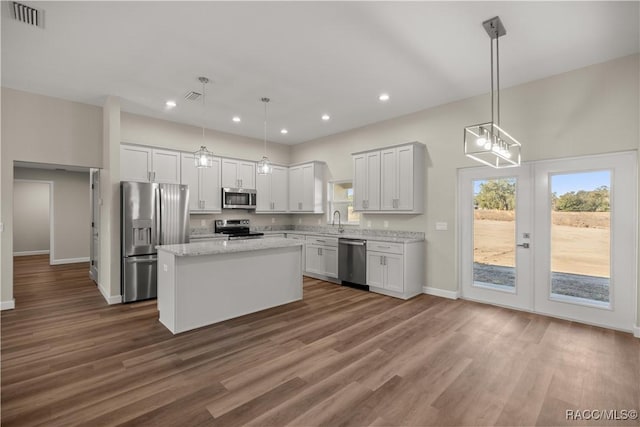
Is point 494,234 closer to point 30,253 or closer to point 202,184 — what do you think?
point 202,184

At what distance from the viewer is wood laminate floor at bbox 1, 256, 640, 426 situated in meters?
2.07

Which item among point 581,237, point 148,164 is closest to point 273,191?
point 148,164

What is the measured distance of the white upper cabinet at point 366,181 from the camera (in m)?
5.44

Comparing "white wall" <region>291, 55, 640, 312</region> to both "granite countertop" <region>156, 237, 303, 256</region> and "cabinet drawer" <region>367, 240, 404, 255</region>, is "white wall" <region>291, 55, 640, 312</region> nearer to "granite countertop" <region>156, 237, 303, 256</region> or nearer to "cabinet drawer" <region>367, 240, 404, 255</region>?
"cabinet drawer" <region>367, 240, 404, 255</region>

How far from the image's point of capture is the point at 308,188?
6.87m

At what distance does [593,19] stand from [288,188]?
19.0ft

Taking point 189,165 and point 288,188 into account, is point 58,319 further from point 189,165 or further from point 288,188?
point 288,188

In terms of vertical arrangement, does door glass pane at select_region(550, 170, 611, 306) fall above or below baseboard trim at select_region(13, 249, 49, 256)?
above

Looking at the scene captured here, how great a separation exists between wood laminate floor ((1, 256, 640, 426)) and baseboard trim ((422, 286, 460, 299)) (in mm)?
567

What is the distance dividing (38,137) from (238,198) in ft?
10.5

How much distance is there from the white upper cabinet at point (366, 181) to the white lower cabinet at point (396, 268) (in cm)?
81

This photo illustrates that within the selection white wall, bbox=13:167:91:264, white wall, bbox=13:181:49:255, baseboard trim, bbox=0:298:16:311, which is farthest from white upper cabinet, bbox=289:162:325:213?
white wall, bbox=13:181:49:255

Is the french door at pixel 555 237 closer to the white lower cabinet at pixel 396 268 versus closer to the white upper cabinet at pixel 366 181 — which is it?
the white lower cabinet at pixel 396 268

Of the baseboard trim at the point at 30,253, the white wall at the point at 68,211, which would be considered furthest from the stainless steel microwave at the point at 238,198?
the baseboard trim at the point at 30,253
